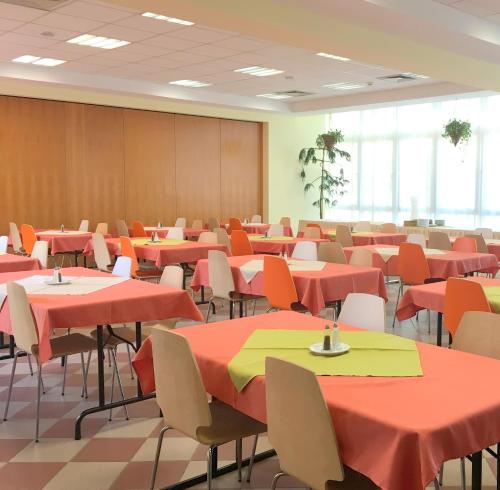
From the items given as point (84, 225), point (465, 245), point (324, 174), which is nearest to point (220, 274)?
point (465, 245)

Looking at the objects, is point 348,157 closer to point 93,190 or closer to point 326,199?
point 326,199

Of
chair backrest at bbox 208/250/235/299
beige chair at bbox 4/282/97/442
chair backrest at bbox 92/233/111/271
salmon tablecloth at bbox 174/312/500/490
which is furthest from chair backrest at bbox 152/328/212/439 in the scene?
chair backrest at bbox 92/233/111/271

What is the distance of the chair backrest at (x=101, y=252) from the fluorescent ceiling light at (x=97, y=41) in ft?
8.15

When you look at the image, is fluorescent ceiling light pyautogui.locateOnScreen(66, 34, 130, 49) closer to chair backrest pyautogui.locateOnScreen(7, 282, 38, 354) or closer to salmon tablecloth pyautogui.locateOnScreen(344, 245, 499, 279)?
salmon tablecloth pyautogui.locateOnScreen(344, 245, 499, 279)

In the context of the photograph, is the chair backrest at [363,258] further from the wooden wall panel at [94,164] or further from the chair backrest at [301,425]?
the wooden wall panel at [94,164]

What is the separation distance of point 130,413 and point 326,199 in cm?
1180

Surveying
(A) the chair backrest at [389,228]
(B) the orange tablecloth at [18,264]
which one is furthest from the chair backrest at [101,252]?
(A) the chair backrest at [389,228]

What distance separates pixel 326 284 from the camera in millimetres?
5223

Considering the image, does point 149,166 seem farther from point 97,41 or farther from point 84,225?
point 97,41

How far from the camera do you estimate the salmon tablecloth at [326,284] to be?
5.19 metres

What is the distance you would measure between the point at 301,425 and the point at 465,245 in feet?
20.8

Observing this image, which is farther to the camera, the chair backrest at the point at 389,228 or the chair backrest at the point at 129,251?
the chair backrest at the point at 389,228

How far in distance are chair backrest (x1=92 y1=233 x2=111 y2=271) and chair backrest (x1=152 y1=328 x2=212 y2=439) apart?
17.3ft

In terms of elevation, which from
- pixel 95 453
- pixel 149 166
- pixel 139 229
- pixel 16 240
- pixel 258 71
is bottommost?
pixel 95 453
